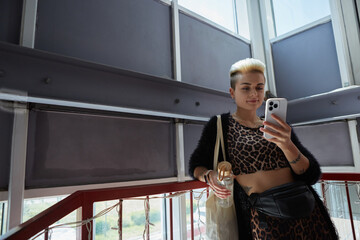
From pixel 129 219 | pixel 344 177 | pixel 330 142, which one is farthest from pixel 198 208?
pixel 330 142

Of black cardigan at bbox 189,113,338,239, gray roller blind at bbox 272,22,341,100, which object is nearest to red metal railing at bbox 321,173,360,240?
black cardigan at bbox 189,113,338,239

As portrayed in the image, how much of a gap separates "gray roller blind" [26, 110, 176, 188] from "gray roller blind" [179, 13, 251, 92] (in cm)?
90

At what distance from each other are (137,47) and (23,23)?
1.12 meters

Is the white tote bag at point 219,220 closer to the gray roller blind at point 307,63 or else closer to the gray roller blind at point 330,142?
the gray roller blind at point 330,142

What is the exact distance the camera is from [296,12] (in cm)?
386

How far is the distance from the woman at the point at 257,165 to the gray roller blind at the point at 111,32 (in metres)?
1.73

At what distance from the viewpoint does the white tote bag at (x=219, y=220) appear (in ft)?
3.19

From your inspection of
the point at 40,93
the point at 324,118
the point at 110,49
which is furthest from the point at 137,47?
the point at 324,118

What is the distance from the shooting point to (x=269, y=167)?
981 mm

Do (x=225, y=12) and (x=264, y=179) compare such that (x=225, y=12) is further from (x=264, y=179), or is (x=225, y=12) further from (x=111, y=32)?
(x=264, y=179)

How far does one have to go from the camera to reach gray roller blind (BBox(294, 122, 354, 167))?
3.19 m

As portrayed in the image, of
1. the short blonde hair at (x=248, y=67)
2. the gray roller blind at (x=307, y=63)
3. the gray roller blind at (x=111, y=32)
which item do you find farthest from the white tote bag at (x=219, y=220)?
the gray roller blind at (x=307, y=63)

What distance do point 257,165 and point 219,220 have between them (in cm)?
29

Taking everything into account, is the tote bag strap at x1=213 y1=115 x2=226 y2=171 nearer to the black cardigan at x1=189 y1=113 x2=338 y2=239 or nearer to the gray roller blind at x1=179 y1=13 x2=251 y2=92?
the black cardigan at x1=189 y1=113 x2=338 y2=239
